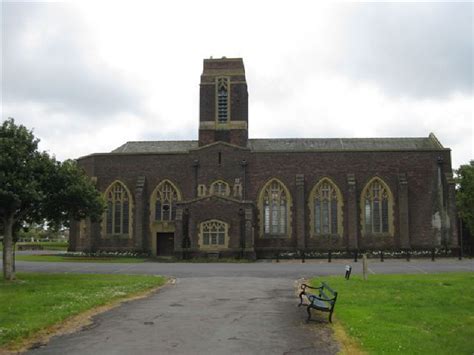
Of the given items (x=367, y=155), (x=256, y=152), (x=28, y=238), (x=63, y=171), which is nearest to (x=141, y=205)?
(x=256, y=152)

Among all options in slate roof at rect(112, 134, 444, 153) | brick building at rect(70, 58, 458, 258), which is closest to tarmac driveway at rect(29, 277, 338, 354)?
brick building at rect(70, 58, 458, 258)

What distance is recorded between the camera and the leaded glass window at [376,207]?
45531 mm

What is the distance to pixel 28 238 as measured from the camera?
271 ft

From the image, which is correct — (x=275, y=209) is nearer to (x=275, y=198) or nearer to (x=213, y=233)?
(x=275, y=198)

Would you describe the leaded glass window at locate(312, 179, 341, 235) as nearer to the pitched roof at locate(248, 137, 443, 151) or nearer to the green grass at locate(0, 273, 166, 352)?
the pitched roof at locate(248, 137, 443, 151)

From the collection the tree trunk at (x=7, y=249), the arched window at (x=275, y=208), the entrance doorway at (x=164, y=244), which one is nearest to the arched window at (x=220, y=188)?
the arched window at (x=275, y=208)

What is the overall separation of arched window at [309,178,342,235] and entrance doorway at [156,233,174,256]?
1196 centimetres

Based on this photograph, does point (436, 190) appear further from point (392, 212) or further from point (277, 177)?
point (277, 177)

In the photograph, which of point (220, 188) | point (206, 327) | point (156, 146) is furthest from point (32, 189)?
point (156, 146)

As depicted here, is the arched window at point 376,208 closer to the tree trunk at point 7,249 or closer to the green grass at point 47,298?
the green grass at point 47,298

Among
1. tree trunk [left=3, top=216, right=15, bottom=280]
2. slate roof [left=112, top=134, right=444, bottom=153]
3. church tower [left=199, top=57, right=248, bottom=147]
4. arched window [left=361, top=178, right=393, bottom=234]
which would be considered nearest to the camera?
tree trunk [left=3, top=216, right=15, bottom=280]

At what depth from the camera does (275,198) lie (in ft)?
153

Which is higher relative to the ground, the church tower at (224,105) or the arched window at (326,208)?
the church tower at (224,105)

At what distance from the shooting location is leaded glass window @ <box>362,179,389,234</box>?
45.5m
